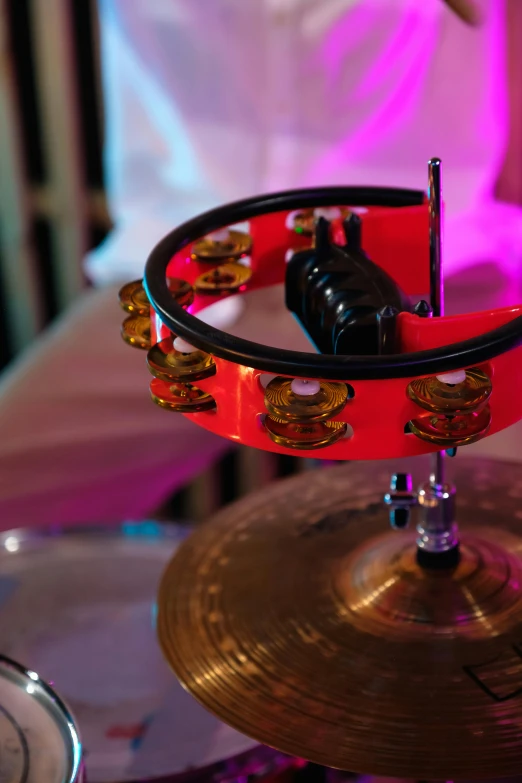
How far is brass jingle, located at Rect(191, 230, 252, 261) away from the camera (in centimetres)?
60

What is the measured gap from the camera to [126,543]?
0.89 metres

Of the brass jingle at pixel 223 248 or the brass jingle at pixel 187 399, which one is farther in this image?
the brass jingle at pixel 223 248

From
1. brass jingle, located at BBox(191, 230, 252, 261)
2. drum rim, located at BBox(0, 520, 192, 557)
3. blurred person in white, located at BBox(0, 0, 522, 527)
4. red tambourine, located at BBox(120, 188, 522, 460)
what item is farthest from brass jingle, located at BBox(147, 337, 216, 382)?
blurred person in white, located at BBox(0, 0, 522, 527)

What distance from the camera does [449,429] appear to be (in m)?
0.46

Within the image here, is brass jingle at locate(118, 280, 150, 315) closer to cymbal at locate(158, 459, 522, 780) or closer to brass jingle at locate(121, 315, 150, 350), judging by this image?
brass jingle at locate(121, 315, 150, 350)

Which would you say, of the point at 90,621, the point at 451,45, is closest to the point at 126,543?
the point at 90,621

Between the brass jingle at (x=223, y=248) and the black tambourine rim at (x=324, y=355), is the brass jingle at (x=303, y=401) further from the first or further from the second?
the brass jingle at (x=223, y=248)

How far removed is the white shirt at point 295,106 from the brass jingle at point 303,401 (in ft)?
2.18

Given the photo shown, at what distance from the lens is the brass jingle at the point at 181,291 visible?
0.55 metres

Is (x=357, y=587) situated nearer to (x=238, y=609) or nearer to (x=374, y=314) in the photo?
(x=238, y=609)

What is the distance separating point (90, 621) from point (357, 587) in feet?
0.87

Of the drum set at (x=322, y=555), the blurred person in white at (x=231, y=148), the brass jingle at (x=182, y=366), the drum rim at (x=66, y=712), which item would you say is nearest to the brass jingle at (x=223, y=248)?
the drum set at (x=322, y=555)

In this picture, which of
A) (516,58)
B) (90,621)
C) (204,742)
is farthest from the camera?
(516,58)

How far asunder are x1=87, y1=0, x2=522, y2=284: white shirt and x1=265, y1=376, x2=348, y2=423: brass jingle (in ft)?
2.18
